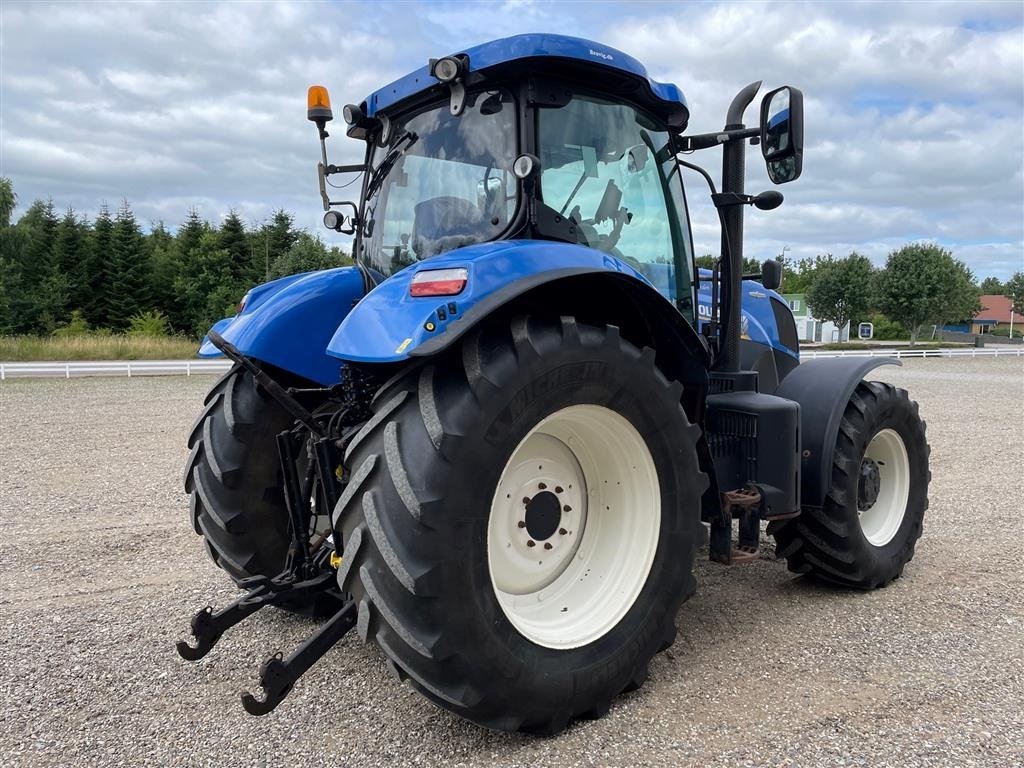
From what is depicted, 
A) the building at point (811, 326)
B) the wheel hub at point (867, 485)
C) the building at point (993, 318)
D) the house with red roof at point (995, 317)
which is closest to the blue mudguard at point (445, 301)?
the wheel hub at point (867, 485)

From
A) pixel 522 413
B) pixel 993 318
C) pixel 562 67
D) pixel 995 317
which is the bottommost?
pixel 522 413

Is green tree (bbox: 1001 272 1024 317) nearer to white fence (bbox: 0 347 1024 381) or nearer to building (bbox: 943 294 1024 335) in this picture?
building (bbox: 943 294 1024 335)

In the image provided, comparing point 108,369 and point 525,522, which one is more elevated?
point 525,522

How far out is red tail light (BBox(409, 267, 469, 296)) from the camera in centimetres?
234

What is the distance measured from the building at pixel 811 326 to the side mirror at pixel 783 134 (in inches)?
1940

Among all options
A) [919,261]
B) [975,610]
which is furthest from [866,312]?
[975,610]

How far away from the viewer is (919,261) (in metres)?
44.1

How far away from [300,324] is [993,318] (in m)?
96.2

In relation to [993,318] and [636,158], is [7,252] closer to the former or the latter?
[636,158]

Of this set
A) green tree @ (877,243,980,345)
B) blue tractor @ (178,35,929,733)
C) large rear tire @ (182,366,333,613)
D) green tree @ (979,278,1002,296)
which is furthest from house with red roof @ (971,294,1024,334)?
large rear tire @ (182,366,333,613)

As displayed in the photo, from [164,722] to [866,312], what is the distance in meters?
56.1

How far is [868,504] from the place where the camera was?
13.3 ft

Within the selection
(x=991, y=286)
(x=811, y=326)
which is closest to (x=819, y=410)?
(x=811, y=326)

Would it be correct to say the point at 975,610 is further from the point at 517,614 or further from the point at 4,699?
the point at 4,699
